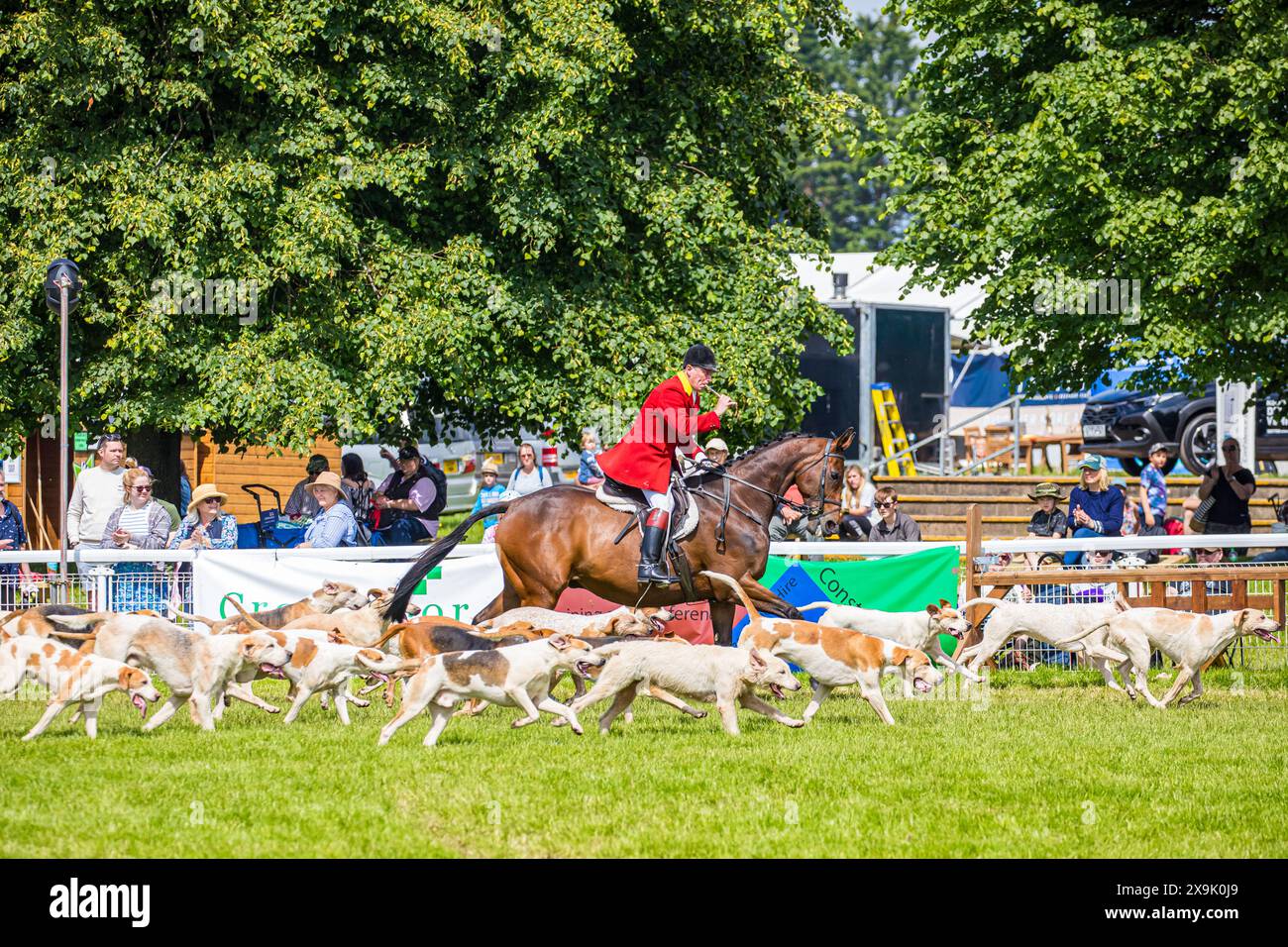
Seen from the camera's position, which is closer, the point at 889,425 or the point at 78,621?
the point at 78,621

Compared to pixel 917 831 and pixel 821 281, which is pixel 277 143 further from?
pixel 821 281

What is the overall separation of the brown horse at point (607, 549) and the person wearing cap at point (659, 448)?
8.9 inches

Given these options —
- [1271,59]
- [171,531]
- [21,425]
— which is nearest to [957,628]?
[171,531]

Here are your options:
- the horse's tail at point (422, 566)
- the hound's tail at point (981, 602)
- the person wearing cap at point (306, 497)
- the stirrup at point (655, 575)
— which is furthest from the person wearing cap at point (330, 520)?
the hound's tail at point (981, 602)

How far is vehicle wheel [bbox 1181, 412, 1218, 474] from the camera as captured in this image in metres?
26.3

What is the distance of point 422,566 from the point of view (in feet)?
39.1

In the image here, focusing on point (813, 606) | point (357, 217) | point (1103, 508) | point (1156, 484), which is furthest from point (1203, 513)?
point (357, 217)

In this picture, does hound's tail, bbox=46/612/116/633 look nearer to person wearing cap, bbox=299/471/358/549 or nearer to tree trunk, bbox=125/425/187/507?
person wearing cap, bbox=299/471/358/549

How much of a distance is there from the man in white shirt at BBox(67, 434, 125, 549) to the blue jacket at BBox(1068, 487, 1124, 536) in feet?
29.5

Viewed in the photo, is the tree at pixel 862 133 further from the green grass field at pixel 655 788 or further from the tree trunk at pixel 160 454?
the green grass field at pixel 655 788

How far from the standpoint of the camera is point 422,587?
45.7 ft

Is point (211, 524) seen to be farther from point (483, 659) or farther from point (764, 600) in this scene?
point (483, 659)
